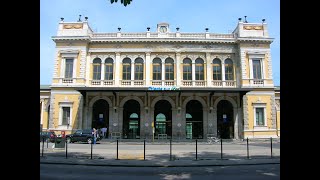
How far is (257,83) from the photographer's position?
42.2m

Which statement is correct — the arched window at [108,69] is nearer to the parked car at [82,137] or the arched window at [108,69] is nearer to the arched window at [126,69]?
the arched window at [126,69]

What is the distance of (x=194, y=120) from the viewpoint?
41594mm

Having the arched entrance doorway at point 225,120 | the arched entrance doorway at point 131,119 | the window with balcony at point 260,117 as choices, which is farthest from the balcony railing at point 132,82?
the window with balcony at point 260,117

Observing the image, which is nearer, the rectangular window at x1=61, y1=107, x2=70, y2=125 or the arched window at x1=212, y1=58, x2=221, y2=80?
the rectangular window at x1=61, y1=107, x2=70, y2=125

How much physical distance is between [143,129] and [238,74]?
1478cm

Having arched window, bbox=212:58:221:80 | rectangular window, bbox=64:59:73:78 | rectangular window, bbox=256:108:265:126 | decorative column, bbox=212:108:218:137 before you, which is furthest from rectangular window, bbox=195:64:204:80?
rectangular window, bbox=64:59:73:78

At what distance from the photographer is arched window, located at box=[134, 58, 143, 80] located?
4266 centimetres

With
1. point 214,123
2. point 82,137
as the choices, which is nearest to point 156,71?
point 214,123

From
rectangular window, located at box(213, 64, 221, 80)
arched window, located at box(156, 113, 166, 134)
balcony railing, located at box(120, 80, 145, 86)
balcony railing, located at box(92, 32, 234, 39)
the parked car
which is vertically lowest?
the parked car

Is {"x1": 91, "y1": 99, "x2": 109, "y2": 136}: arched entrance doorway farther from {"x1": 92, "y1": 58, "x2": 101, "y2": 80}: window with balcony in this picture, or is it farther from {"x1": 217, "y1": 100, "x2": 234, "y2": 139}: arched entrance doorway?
{"x1": 217, "y1": 100, "x2": 234, "y2": 139}: arched entrance doorway

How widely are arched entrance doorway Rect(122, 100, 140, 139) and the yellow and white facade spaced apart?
0.43 feet

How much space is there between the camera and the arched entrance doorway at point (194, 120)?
1633 inches
